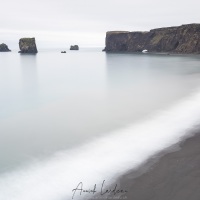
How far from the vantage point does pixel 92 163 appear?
8.69 meters

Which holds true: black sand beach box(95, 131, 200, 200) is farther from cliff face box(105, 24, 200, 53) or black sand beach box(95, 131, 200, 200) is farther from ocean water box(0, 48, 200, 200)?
cliff face box(105, 24, 200, 53)

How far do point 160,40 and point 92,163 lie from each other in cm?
14531

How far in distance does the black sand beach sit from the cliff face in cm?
12471

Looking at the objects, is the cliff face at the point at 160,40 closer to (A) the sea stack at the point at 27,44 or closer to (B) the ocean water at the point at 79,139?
(A) the sea stack at the point at 27,44

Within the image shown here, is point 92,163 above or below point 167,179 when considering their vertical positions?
below

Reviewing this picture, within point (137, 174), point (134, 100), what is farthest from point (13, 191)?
point (134, 100)

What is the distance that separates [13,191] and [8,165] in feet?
6.56

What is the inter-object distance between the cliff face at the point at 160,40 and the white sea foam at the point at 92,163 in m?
121

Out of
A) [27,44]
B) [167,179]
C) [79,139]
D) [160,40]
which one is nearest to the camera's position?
[167,179]

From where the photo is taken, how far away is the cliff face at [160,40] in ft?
412
